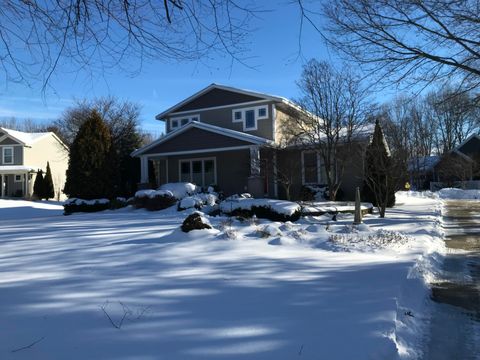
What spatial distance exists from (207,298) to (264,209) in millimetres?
9425

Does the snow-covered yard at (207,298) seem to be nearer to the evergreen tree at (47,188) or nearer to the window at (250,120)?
the window at (250,120)

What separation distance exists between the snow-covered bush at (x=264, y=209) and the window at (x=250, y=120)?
10.3 metres

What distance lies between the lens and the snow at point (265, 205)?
46.1 feet

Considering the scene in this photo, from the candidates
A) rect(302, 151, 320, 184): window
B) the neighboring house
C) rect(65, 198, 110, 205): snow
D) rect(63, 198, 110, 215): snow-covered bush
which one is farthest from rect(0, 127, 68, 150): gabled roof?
the neighboring house

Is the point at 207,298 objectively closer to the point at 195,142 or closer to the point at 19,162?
the point at 195,142

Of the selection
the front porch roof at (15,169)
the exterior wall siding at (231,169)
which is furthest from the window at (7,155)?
the exterior wall siding at (231,169)

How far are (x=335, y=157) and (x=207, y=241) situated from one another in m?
12.7

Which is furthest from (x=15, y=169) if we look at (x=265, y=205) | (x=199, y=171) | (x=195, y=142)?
(x=265, y=205)

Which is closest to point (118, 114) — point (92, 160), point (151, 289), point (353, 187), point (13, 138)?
point (13, 138)

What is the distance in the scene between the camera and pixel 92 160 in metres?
20.2

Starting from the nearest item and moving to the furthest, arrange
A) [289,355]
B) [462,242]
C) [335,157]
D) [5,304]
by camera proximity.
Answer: [289,355] → [5,304] → [462,242] → [335,157]

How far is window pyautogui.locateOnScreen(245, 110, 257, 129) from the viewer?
2495cm

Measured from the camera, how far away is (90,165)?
20.2 metres

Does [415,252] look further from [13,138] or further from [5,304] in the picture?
[13,138]
